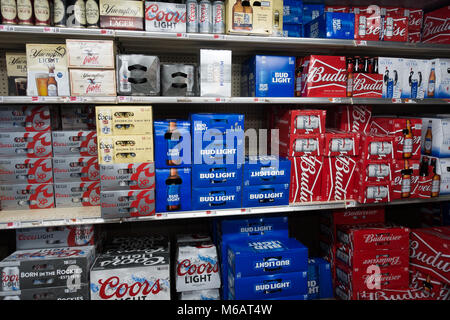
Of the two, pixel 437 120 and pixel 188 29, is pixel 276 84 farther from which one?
pixel 437 120

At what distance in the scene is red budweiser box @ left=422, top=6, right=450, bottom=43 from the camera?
8.87 ft

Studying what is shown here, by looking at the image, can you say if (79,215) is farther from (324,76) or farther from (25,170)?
(324,76)

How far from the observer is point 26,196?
233cm

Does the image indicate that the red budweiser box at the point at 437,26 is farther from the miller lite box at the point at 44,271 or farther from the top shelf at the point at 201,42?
the miller lite box at the point at 44,271

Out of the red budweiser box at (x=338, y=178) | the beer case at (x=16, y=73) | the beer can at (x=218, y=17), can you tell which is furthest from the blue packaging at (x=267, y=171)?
the beer case at (x=16, y=73)

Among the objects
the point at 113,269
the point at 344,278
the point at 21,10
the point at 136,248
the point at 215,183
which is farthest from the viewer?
the point at 344,278

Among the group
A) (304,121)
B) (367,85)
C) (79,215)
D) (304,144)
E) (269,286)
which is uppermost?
(367,85)

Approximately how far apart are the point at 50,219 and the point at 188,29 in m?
1.63

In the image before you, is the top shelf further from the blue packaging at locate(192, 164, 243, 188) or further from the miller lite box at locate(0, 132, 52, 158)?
the blue packaging at locate(192, 164, 243, 188)

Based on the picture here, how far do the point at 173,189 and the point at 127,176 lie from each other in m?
0.33

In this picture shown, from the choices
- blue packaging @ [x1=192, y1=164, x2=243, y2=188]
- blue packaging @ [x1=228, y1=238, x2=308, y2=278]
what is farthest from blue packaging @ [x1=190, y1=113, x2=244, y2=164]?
blue packaging @ [x1=228, y1=238, x2=308, y2=278]

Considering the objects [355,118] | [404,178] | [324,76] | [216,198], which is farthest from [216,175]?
[404,178]

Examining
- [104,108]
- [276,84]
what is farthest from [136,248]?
[276,84]

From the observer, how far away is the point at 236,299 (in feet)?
7.44
